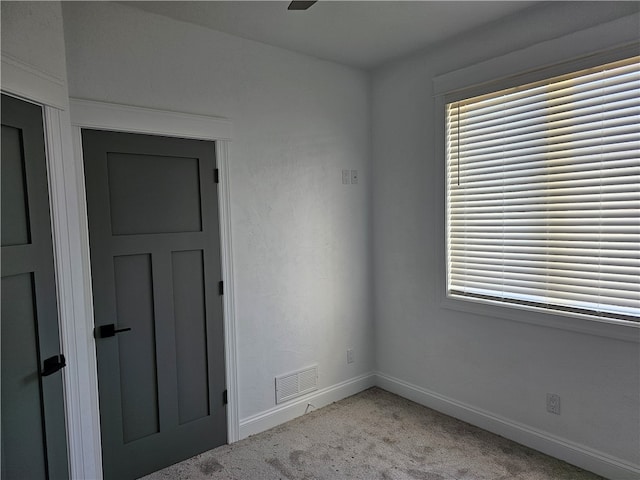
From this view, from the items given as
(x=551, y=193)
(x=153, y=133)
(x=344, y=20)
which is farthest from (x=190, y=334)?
(x=551, y=193)

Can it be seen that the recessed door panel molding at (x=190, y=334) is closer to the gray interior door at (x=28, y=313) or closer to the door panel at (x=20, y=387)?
the gray interior door at (x=28, y=313)

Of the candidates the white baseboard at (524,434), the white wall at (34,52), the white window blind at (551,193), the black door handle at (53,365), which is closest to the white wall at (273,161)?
the white wall at (34,52)

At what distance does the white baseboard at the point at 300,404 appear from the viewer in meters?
2.88

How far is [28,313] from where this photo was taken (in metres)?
1.72

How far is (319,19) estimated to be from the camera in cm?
251

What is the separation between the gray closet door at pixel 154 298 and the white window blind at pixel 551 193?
1822 mm

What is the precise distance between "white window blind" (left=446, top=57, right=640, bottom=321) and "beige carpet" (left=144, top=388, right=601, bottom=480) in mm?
985

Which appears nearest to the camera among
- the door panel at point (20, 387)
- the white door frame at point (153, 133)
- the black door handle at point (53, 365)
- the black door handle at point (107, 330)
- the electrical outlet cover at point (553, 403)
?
the door panel at point (20, 387)

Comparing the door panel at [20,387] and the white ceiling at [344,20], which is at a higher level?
the white ceiling at [344,20]

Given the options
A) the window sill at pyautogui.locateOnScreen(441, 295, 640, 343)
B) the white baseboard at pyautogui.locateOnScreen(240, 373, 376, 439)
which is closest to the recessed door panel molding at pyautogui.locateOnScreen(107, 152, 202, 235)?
the white baseboard at pyautogui.locateOnScreen(240, 373, 376, 439)

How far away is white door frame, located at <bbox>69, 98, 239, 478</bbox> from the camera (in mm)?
2137

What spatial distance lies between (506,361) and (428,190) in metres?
1.37

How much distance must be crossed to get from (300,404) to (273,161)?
75.9 inches

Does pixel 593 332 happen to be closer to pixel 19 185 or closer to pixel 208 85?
pixel 208 85
